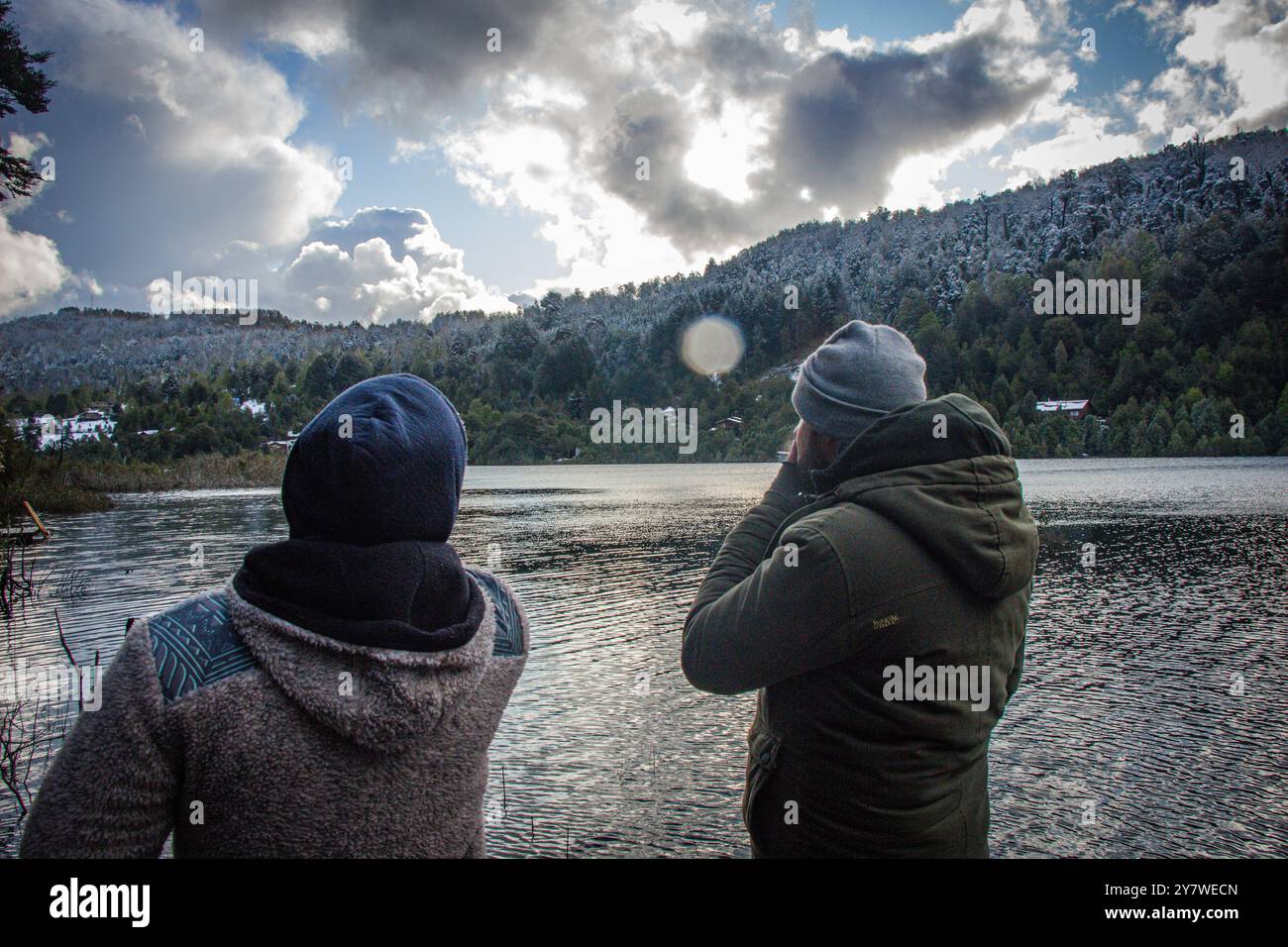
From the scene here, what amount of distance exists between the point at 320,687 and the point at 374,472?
402 mm

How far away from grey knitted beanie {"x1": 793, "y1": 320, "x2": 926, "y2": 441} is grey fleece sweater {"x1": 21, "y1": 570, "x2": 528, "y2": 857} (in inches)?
40.9

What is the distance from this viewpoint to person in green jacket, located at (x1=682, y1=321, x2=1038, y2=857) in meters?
1.86

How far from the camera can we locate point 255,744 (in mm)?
1472

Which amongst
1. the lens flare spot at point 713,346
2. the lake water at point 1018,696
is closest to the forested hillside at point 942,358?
the lens flare spot at point 713,346

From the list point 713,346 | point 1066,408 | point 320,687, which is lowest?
point 320,687

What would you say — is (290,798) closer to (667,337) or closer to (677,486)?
(677,486)

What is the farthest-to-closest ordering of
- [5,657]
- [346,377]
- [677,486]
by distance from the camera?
[346,377] < [677,486] < [5,657]

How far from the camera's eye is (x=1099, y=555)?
71.8 feet

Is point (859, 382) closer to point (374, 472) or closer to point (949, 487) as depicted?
point (949, 487)

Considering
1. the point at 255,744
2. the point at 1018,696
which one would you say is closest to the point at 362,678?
the point at 255,744

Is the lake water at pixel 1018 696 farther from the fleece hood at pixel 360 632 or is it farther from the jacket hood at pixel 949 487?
the fleece hood at pixel 360 632

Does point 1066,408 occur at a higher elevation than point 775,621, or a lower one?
higher
